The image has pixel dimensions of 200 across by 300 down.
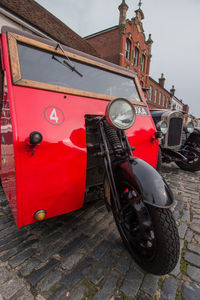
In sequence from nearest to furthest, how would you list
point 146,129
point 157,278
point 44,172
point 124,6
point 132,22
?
point 157,278 < point 44,172 < point 146,129 < point 124,6 < point 132,22

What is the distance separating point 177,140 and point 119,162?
328 centimetres

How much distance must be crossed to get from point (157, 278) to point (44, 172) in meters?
1.29

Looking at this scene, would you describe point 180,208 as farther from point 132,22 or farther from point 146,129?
point 132,22

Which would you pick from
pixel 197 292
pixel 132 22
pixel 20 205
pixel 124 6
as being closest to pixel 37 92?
pixel 20 205

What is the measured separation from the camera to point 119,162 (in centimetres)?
149

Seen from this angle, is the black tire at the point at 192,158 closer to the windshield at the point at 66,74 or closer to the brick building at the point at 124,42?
the windshield at the point at 66,74

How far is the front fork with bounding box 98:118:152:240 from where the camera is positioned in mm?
1319

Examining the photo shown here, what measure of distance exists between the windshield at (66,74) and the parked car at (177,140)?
5.59ft

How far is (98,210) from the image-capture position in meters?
2.33

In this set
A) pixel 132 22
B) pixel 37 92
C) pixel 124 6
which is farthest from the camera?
pixel 132 22

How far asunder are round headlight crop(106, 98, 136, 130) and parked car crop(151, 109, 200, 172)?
2454 millimetres

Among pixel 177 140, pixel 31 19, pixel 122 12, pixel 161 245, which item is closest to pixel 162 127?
pixel 177 140

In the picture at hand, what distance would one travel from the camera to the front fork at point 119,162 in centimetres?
132

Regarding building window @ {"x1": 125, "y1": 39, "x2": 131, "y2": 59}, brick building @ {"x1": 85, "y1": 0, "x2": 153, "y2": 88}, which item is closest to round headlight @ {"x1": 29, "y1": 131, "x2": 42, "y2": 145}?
brick building @ {"x1": 85, "y1": 0, "x2": 153, "y2": 88}
